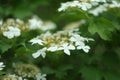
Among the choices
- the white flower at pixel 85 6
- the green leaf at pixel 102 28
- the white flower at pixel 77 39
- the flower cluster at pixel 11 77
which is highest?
the white flower at pixel 85 6

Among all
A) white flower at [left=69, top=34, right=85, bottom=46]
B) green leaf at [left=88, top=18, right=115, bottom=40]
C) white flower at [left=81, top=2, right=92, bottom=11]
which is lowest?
white flower at [left=69, top=34, right=85, bottom=46]

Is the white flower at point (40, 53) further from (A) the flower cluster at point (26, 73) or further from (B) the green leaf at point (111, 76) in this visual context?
(B) the green leaf at point (111, 76)

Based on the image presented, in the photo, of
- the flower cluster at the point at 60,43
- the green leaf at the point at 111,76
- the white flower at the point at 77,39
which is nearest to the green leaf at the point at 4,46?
the flower cluster at the point at 60,43

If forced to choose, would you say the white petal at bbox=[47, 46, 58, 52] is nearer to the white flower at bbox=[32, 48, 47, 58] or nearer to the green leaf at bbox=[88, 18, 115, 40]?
the white flower at bbox=[32, 48, 47, 58]

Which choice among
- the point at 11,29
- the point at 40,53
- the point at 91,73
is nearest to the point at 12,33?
the point at 11,29

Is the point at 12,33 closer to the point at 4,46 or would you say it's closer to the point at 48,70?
the point at 4,46

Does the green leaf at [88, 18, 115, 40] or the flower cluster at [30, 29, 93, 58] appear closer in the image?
the flower cluster at [30, 29, 93, 58]

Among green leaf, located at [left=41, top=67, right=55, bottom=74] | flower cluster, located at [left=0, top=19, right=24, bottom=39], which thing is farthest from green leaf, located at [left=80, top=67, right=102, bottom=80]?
flower cluster, located at [left=0, top=19, right=24, bottom=39]

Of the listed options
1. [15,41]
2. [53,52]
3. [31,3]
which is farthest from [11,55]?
[31,3]
